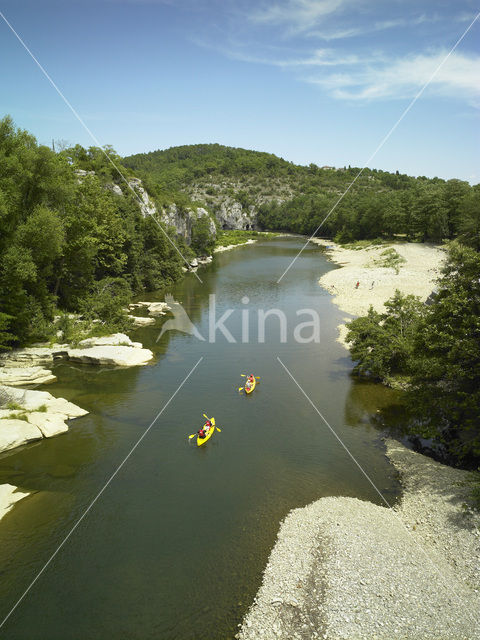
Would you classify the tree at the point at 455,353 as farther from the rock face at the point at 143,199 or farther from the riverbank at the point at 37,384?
the rock face at the point at 143,199

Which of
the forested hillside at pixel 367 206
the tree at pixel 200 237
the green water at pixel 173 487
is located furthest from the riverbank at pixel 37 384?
the tree at pixel 200 237

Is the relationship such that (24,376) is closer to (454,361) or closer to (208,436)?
(208,436)

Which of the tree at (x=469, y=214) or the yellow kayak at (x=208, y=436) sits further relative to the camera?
the tree at (x=469, y=214)

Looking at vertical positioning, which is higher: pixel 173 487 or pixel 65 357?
pixel 65 357

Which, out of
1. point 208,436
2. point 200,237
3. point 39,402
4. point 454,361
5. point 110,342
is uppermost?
point 200,237

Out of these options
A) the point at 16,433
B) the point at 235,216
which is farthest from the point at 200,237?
the point at 235,216

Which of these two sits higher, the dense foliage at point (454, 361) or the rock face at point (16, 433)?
the dense foliage at point (454, 361)
